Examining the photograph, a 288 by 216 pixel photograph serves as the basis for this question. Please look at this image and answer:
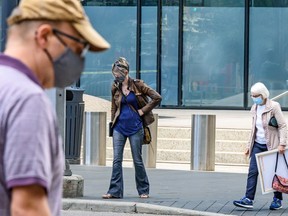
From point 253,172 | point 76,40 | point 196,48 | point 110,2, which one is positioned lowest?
point 253,172

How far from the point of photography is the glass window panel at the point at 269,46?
2508 cm

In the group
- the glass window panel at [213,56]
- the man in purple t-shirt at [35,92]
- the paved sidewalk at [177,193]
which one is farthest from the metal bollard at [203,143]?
the man in purple t-shirt at [35,92]

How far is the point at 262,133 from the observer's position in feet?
36.9

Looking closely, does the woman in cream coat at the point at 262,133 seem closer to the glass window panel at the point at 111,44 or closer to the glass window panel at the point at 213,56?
the glass window panel at the point at 213,56

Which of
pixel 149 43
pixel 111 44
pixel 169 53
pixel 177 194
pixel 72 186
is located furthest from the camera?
pixel 111 44

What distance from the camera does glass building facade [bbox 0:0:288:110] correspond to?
2519 cm

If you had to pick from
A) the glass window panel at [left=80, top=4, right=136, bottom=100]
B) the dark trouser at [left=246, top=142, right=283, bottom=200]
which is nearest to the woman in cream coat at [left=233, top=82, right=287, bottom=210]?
the dark trouser at [left=246, top=142, right=283, bottom=200]

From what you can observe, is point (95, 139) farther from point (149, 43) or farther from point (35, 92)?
point (35, 92)

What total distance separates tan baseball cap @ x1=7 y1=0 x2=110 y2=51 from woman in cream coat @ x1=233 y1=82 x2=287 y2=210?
8.20 m

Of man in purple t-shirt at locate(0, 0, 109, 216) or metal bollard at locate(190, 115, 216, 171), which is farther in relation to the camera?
metal bollard at locate(190, 115, 216, 171)

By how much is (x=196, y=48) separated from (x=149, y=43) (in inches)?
51.4

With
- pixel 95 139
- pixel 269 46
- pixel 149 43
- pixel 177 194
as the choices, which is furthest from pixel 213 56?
pixel 177 194

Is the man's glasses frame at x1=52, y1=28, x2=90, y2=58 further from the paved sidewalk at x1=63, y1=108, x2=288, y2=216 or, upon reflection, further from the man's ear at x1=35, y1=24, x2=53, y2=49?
the paved sidewalk at x1=63, y1=108, x2=288, y2=216

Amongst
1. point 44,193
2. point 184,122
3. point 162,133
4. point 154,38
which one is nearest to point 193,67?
point 154,38
